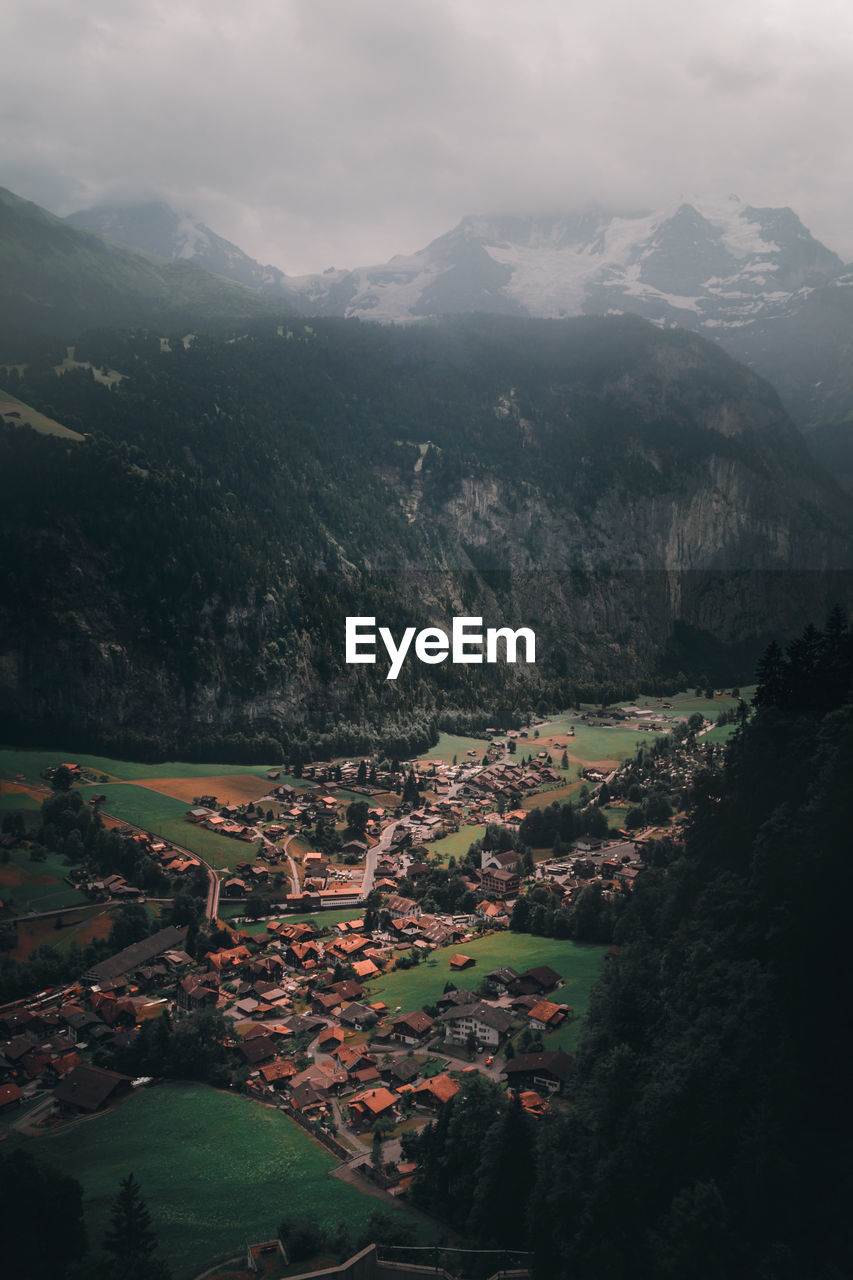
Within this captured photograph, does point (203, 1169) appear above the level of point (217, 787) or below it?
below

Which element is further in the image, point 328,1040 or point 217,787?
point 217,787

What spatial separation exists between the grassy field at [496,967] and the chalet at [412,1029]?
2.88 metres

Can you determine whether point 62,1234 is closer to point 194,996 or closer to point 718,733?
point 194,996

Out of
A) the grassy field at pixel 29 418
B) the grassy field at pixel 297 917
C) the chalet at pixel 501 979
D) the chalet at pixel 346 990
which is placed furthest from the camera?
the grassy field at pixel 29 418

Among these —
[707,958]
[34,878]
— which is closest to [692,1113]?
[707,958]

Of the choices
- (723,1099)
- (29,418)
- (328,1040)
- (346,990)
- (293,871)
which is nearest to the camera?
(723,1099)

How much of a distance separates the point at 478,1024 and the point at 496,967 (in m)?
10.8

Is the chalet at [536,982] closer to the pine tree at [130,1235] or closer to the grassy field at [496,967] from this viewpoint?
the grassy field at [496,967]

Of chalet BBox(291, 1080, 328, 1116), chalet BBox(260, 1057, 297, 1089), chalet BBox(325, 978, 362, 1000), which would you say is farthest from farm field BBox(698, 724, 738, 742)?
chalet BBox(291, 1080, 328, 1116)

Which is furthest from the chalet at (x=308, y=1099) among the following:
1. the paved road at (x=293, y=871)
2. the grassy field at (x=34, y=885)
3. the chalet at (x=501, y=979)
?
the paved road at (x=293, y=871)

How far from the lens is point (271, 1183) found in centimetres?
4028

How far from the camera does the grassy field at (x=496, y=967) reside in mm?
58312

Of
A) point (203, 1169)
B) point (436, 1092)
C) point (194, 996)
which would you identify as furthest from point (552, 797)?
point (203, 1169)

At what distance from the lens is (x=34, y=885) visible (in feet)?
247
